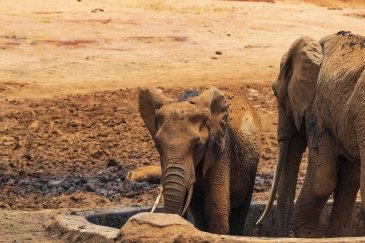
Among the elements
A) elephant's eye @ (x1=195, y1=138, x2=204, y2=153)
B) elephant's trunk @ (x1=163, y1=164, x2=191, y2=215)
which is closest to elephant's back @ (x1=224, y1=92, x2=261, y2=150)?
elephant's eye @ (x1=195, y1=138, x2=204, y2=153)

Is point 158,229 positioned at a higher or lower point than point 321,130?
lower

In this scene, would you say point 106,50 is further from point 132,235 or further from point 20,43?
point 132,235

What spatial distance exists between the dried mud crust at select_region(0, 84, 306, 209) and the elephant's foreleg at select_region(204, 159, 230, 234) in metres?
2.35

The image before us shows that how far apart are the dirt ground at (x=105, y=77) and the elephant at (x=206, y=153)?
1.12 m

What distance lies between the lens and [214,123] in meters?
10.1

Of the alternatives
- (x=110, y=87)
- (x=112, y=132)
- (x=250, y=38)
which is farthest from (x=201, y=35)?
(x=112, y=132)

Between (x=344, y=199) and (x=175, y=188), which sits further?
(x=344, y=199)

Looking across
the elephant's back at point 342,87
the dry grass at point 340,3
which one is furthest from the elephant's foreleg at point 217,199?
the dry grass at point 340,3

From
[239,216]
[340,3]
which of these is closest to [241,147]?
[239,216]

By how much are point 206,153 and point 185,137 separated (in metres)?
0.40

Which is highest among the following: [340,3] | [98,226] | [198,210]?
[98,226]

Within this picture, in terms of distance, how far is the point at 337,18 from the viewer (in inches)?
1037

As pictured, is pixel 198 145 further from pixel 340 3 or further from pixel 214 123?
pixel 340 3

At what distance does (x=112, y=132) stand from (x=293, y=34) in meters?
8.35
